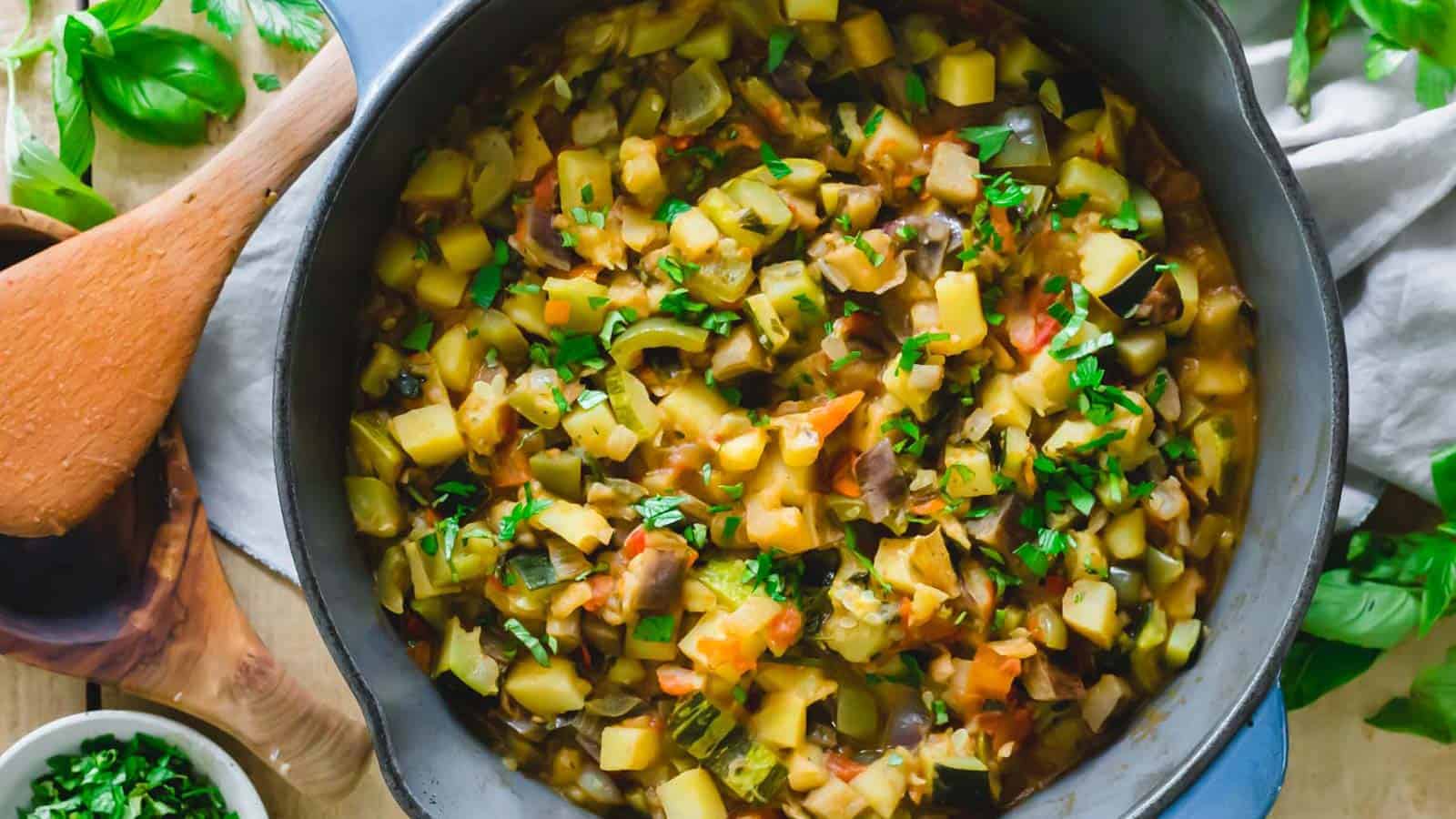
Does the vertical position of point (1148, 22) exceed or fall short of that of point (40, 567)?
it exceeds it

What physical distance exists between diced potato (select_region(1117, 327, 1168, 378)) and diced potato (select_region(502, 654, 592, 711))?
1.15 metres

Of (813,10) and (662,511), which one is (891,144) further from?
(662,511)

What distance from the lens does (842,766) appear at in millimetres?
2572

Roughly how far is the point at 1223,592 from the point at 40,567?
243cm

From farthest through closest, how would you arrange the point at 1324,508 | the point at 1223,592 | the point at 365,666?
the point at 1223,592
the point at 365,666
the point at 1324,508

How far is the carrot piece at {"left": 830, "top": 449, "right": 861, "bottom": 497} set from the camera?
254 cm

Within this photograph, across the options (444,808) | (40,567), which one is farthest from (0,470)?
(444,808)

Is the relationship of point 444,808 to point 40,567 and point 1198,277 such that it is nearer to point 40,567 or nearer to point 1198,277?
point 40,567

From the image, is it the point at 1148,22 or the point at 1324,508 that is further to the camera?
the point at 1148,22

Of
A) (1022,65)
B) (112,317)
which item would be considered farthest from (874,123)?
(112,317)

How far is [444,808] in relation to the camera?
8.32 feet

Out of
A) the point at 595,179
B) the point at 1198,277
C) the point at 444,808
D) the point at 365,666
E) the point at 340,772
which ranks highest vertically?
the point at 595,179

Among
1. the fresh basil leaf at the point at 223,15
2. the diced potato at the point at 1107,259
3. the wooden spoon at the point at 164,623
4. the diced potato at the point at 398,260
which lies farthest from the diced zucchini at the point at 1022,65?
the wooden spoon at the point at 164,623

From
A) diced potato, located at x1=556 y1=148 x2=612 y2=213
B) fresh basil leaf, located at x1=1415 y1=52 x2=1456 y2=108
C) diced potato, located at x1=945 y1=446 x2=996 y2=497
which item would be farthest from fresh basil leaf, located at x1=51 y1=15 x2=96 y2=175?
fresh basil leaf, located at x1=1415 y1=52 x2=1456 y2=108
